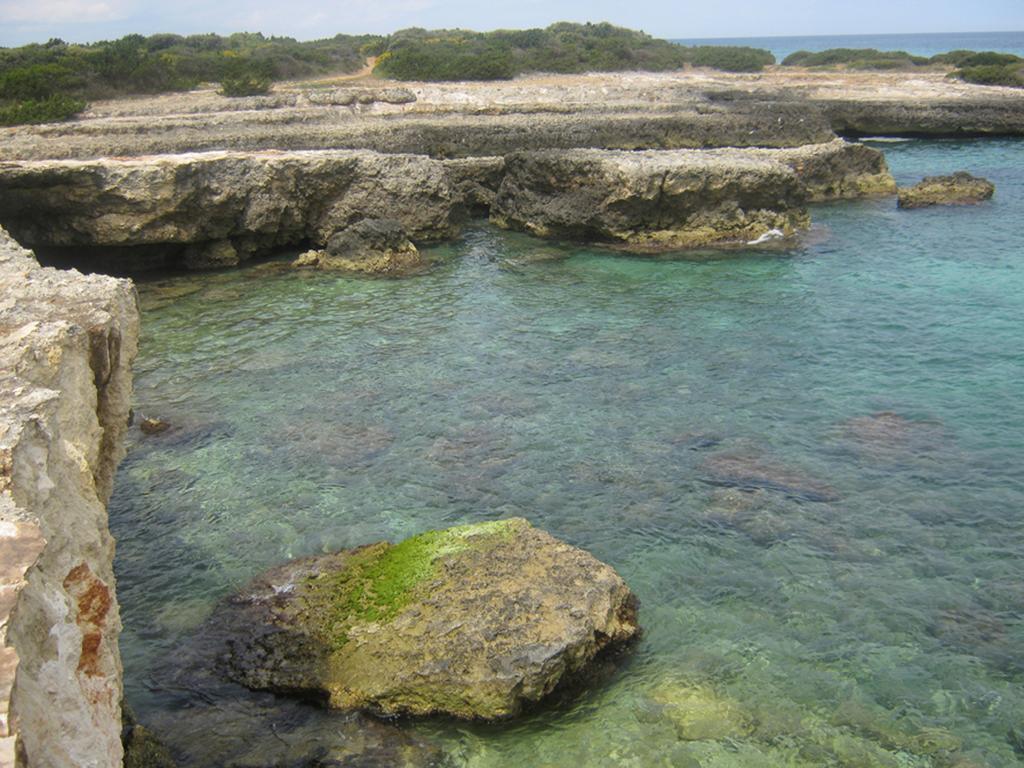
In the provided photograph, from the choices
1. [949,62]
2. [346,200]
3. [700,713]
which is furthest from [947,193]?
[949,62]

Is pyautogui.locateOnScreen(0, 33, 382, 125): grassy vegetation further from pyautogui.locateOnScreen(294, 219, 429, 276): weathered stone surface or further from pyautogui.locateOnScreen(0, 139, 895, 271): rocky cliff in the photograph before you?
pyautogui.locateOnScreen(294, 219, 429, 276): weathered stone surface

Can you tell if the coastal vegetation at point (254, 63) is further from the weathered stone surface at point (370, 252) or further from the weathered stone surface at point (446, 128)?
the weathered stone surface at point (370, 252)

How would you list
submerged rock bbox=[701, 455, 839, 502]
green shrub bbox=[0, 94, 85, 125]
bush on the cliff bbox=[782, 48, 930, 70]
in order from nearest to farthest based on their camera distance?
submerged rock bbox=[701, 455, 839, 502] → green shrub bbox=[0, 94, 85, 125] → bush on the cliff bbox=[782, 48, 930, 70]

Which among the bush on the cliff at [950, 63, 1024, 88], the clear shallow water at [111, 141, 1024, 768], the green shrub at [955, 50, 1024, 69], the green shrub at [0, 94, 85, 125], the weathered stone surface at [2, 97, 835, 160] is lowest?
the clear shallow water at [111, 141, 1024, 768]

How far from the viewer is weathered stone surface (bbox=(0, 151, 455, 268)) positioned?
18859 mm

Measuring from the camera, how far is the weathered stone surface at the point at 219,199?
18.9 metres

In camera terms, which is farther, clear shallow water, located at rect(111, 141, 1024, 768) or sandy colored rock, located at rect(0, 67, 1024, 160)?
sandy colored rock, located at rect(0, 67, 1024, 160)

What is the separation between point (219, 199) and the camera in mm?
20172

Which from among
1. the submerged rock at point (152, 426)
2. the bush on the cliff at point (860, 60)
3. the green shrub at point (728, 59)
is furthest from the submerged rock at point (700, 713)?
the bush on the cliff at point (860, 60)

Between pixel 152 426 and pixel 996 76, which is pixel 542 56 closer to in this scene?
pixel 996 76

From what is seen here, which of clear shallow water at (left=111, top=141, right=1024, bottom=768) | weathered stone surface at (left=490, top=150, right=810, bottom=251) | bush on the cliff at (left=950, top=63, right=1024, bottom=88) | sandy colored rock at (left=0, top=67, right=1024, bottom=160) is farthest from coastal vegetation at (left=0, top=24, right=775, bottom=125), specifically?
weathered stone surface at (left=490, top=150, right=810, bottom=251)

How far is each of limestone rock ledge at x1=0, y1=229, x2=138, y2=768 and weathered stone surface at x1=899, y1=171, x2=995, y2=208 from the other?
24.1m

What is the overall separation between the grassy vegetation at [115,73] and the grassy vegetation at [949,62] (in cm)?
3338

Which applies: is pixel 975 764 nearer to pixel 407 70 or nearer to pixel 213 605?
pixel 213 605
